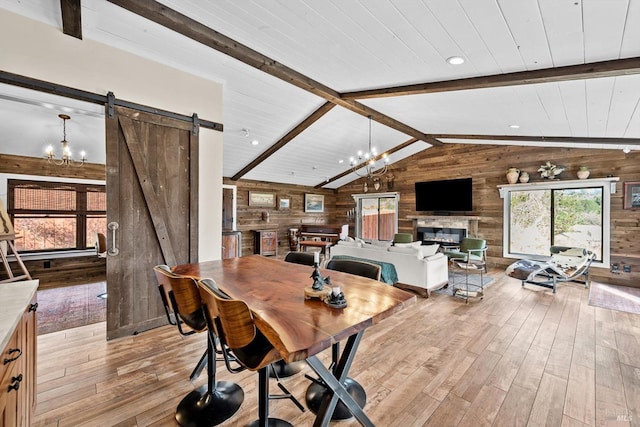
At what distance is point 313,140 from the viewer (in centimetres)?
639

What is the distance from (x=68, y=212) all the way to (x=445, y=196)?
8.42 m

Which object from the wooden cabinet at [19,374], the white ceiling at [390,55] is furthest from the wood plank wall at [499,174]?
the wooden cabinet at [19,374]

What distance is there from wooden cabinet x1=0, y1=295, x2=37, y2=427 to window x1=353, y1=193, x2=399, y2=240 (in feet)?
27.1

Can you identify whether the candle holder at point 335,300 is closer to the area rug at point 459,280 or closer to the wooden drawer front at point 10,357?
the wooden drawer front at point 10,357

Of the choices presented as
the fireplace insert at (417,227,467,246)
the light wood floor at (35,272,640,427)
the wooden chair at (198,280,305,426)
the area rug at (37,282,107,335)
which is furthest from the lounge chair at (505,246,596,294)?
the area rug at (37,282,107,335)

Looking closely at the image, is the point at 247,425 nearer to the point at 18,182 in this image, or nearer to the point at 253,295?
the point at 253,295

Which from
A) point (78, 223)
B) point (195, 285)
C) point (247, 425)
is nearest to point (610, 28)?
point (195, 285)

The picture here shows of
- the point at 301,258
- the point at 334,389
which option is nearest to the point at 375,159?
the point at 301,258

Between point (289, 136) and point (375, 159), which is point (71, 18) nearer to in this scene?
point (289, 136)

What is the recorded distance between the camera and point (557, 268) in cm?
472

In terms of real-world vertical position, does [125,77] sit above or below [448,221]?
above

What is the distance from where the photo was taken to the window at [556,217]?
5617 mm

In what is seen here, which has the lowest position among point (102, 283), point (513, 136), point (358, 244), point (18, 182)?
point (102, 283)

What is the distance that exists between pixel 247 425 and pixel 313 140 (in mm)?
5478
